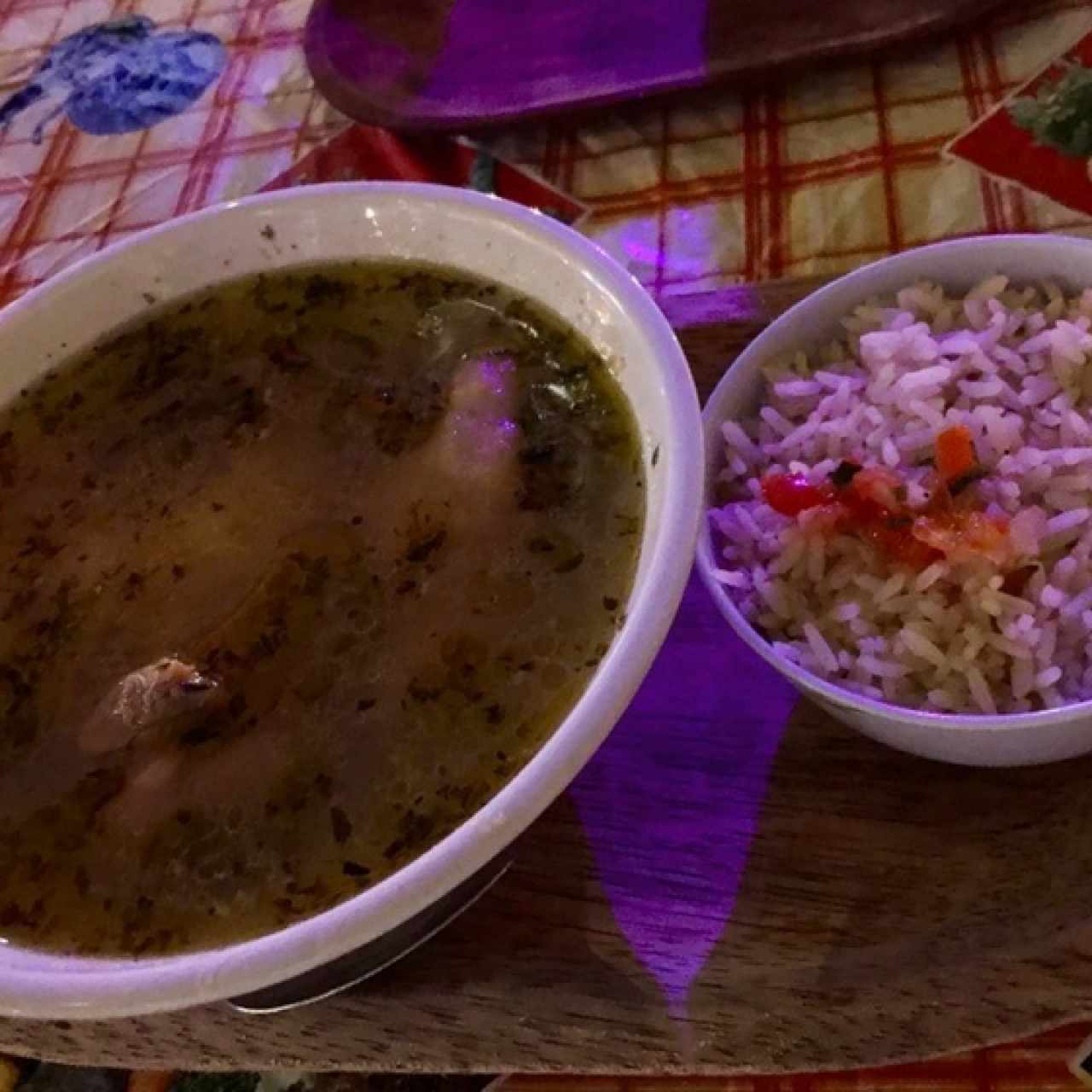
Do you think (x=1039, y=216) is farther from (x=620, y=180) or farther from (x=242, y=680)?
(x=242, y=680)

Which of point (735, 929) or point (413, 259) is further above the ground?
point (413, 259)

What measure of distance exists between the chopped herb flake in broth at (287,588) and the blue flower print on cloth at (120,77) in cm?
78

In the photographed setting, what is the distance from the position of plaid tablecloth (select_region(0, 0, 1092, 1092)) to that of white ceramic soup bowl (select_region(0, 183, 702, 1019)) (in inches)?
11.5

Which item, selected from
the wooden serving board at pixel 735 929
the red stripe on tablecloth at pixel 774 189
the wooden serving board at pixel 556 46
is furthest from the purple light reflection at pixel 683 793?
the wooden serving board at pixel 556 46

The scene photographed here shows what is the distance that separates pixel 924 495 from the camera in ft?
3.06

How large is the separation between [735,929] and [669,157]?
901 millimetres

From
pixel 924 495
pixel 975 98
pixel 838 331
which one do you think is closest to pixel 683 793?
pixel 924 495

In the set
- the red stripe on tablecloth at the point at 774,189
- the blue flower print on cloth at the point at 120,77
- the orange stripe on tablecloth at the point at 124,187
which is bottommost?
the red stripe on tablecloth at the point at 774,189

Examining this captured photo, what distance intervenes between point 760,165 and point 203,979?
1.03 m

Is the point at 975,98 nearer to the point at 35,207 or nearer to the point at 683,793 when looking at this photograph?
the point at 683,793

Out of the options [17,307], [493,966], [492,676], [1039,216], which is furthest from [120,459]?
[1039,216]

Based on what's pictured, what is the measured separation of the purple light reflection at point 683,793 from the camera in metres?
0.86

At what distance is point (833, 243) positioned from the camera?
1311 mm

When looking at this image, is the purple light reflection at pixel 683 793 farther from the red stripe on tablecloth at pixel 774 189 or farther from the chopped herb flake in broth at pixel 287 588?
the red stripe on tablecloth at pixel 774 189
